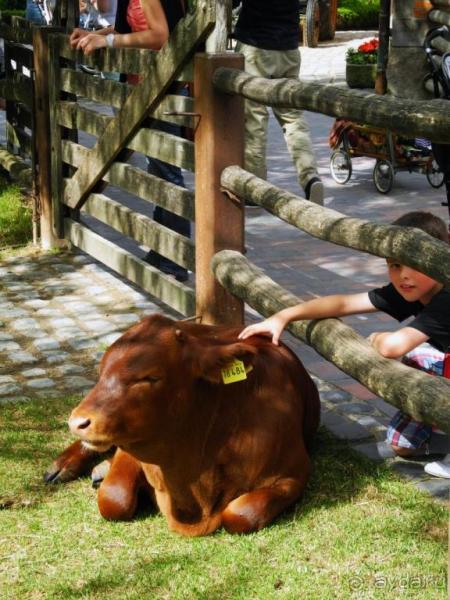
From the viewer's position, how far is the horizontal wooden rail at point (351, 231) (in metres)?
3.86

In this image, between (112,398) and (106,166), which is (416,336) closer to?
(112,398)

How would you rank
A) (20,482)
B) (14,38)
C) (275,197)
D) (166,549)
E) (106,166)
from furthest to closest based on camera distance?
(14,38) → (106,166) → (275,197) → (20,482) → (166,549)

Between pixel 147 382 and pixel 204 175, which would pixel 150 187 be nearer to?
pixel 204 175

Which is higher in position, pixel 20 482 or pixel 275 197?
pixel 275 197

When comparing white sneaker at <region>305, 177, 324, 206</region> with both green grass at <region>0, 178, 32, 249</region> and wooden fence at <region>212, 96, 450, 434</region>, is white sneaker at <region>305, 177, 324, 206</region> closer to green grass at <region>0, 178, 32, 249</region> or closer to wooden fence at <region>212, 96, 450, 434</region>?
green grass at <region>0, 178, 32, 249</region>

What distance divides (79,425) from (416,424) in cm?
156

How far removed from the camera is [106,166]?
7215mm

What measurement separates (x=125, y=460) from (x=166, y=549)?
1.43ft

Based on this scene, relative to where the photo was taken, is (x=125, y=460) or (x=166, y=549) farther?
(x=125, y=460)

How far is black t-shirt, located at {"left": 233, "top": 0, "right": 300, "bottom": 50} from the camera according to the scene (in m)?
8.95

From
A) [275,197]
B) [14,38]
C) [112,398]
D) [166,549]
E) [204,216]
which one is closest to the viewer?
[112,398]

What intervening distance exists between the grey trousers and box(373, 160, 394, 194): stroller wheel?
939 millimetres

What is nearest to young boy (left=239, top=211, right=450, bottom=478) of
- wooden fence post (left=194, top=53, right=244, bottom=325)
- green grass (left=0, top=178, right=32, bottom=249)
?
wooden fence post (left=194, top=53, right=244, bottom=325)

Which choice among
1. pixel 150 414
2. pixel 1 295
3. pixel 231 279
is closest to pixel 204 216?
pixel 231 279
